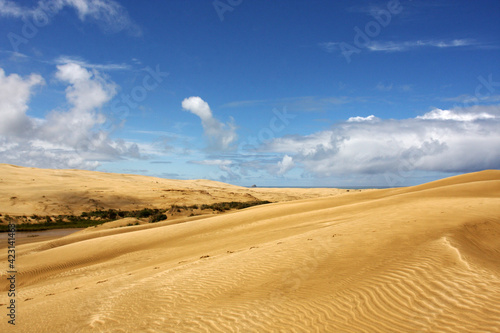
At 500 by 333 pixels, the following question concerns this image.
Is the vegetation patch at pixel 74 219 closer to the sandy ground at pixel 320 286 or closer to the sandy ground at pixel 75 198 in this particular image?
the sandy ground at pixel 75 198

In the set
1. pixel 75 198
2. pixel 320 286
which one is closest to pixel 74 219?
pixel 75 198

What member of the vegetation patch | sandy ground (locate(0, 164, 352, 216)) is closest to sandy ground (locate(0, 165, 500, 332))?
the vegetation patch

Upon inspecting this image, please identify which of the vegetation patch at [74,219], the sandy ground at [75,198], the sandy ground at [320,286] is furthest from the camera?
the sandy ground at [75,198]

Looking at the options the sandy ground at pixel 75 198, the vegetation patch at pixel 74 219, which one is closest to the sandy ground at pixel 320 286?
the vegetation patch at pixel 74 219

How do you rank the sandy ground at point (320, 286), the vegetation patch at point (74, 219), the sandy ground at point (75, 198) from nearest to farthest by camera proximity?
the sandy ground at point (320, 286) < the vegetation patch at point (74, 219) < the sandy ground at point (75, 198)

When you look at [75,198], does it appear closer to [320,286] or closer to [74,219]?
[74,219]

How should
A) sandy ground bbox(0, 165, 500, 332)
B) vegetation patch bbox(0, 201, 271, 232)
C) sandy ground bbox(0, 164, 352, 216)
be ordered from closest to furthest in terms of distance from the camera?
sandy ground bbox(0, 165, 500, 332)
vegetation patch bbox(0, 201, 271, 232)
sandy ground bbox(0, 164, 352, 216)

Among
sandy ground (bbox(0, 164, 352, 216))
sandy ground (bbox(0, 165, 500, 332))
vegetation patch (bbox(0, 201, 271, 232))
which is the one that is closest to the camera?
sandy ground (bbox(0, 165, 500, 332))

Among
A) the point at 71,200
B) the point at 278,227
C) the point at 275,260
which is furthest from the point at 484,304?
the point at 71,200

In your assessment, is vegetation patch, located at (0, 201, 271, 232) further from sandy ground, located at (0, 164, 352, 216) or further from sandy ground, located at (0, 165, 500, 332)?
sandy ground, located at (0, 165, 500, 332)

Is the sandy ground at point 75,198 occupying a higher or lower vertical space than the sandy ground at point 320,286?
higher

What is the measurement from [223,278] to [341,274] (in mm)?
2772

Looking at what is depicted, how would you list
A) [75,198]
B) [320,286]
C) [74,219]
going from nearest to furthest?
[320,286] < [74,219] < [75,198]

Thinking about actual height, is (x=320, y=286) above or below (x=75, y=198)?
below
